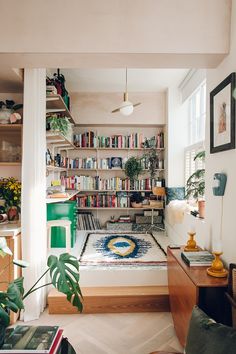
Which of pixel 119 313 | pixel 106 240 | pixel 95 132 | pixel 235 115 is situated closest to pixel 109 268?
pixel 119 313

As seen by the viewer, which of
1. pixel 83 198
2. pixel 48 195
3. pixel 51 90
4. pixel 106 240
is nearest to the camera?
pixel 51 90

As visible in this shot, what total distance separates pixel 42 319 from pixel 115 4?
2.74 meters

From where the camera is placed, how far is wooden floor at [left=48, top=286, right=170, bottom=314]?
2.44 meters

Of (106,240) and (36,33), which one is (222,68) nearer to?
(36,33)

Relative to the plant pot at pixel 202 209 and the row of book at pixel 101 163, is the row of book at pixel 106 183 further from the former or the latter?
the plant pot at pixel 202 209

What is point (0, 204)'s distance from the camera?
8.86 feet

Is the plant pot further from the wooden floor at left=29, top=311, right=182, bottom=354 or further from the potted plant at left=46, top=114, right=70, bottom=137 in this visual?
the potted plant at left=46, top=114, right=70, bottom=137

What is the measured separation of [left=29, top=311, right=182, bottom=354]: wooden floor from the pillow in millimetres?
961

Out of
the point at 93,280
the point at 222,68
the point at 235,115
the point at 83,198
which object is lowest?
the point at 93,280

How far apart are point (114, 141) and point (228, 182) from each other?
11.3ft

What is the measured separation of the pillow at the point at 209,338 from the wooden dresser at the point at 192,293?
325 millimetres

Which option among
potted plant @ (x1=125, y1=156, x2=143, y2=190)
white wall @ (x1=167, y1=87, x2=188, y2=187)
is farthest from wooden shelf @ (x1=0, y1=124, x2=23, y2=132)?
white wall @ (x1=167, y1=87, x2=188, y2=187)

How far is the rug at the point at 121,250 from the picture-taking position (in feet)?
9.86

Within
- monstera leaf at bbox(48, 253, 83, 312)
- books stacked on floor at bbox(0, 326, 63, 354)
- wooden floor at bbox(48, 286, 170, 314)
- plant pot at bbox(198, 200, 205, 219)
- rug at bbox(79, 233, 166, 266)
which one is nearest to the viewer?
books stacked on floor at bbox(0, 326, 63, 354)
